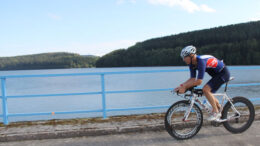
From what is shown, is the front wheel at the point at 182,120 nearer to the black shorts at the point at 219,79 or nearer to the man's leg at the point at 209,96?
the man's leg at the point at 209,96

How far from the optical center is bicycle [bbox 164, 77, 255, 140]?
12.9ft

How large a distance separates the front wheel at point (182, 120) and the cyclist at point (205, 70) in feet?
0.88

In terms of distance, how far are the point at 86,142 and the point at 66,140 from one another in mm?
431

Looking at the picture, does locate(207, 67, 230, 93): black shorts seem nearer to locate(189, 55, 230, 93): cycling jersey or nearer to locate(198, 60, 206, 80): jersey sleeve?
locate(189, 55, 230, 93): cycling jersey

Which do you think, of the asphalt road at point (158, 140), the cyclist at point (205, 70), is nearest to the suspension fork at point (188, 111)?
the cyclist at point (205, 70)

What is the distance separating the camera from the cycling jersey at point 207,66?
363 cm

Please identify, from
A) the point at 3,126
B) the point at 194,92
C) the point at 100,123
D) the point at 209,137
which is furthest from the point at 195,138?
the point at 3,126

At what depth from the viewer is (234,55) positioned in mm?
79562

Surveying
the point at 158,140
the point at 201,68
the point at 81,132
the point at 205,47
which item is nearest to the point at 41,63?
the point at 205,47

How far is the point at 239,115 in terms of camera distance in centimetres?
429

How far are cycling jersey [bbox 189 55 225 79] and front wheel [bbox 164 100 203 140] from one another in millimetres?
625

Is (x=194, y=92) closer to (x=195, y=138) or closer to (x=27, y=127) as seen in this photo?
(x=195, y=138)

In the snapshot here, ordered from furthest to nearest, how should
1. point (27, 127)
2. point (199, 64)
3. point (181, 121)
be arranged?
point (27, 127) → point (181, 121) → point (199, 64)

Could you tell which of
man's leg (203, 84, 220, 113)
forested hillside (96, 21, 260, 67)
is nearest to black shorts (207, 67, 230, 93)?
man's leg (203, 84, 220, 113)
